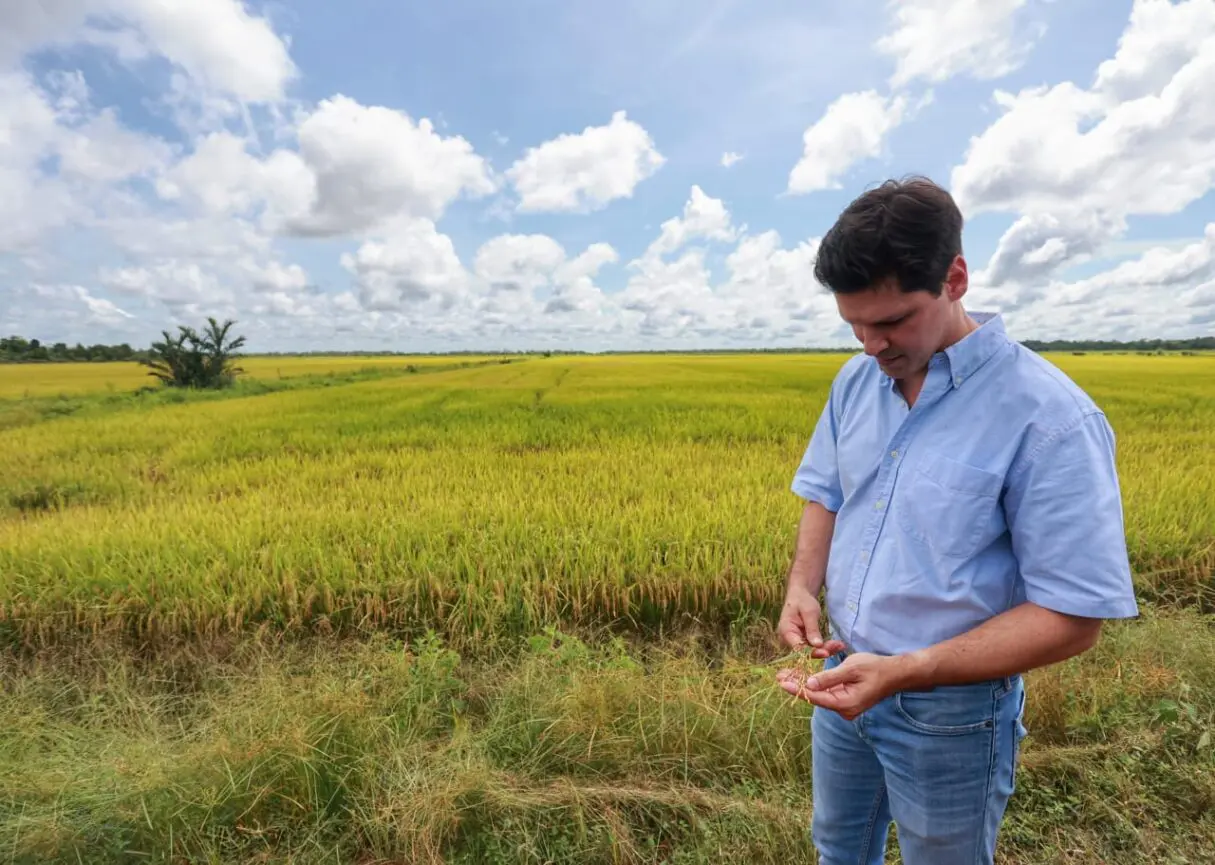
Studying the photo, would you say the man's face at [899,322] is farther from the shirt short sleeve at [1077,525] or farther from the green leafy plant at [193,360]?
the green leafy plant at [193,360]

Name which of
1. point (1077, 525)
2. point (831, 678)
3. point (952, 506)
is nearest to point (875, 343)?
point (952, 506)

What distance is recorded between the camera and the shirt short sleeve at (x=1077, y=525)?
36.2 inches

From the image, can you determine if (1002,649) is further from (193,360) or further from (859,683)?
(193,360)

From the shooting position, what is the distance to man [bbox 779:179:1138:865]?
37.4 inches

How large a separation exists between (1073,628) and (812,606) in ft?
1.85

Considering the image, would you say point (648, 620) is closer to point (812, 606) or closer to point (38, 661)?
point (812, 606)

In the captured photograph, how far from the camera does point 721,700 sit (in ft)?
7.59

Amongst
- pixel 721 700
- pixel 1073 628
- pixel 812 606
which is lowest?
pixel 721 700

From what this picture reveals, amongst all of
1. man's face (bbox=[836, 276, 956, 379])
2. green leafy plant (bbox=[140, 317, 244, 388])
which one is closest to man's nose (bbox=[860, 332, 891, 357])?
man's face (bbox=[836, 276, 956, 379])

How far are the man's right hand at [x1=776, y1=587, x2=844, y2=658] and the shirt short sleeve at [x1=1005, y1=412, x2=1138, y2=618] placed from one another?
0.50 m

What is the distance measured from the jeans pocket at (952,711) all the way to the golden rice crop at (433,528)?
7.13 ft

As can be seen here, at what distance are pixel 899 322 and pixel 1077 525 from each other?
1.53 ft

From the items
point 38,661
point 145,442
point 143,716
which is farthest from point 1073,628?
point 145,442

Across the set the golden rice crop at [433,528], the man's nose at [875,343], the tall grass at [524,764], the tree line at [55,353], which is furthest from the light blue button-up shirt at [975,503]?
the tree line at [55,353]
